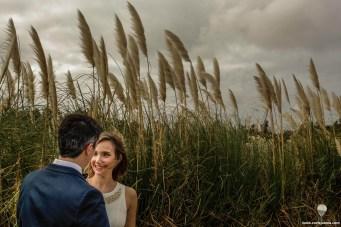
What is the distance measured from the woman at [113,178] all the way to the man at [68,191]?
153 cm

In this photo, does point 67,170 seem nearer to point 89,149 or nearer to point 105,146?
point 89,149

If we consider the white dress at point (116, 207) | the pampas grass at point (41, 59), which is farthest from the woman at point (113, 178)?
the pampas grass at point (41, 59)

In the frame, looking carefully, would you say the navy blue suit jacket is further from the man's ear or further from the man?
the man's ear

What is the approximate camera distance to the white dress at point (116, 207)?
3.88 m

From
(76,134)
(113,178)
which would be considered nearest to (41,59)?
(113,178)

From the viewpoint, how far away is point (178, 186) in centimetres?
522

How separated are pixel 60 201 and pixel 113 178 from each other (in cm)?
206

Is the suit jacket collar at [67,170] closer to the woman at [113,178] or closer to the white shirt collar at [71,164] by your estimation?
the white shirt collar at [71,164]

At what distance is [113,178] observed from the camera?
13.2 ft

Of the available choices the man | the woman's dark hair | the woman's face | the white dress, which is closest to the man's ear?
the man

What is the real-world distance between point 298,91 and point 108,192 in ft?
13.2

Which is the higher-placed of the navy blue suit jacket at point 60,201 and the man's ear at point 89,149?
the man's ear at point 89,149

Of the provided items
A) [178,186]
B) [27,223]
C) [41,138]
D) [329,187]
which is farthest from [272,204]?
[27,223]

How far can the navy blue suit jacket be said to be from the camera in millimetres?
1938
